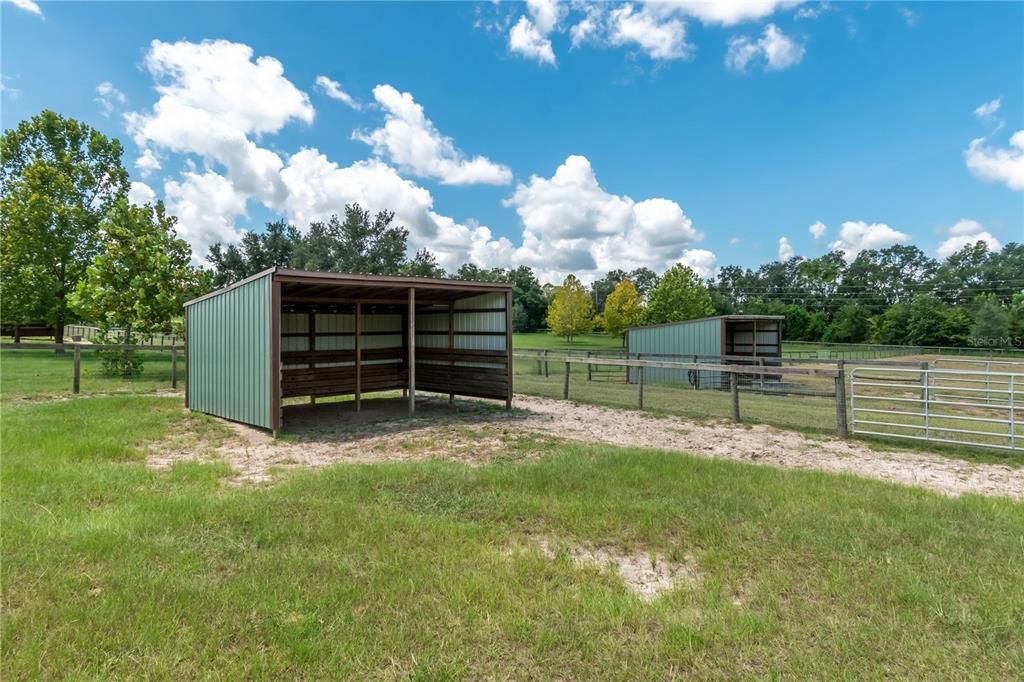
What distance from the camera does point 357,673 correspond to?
7.30 feet

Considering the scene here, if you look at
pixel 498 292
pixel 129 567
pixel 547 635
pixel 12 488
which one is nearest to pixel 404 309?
pixel 498 292

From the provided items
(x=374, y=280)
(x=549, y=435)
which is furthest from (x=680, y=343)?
(x=374, y=280)

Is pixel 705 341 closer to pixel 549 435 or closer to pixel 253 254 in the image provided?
pixel 549 435

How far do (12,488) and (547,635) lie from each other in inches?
190

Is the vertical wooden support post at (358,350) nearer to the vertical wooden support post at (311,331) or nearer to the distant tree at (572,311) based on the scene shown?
the vertical wooden support post at (311,331)

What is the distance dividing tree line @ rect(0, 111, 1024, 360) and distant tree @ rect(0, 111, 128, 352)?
0.18 ft

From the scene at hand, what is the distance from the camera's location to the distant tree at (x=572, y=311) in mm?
48531

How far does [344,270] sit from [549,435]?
39845 millimetres

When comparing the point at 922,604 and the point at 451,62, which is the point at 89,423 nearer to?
the point at 922,604

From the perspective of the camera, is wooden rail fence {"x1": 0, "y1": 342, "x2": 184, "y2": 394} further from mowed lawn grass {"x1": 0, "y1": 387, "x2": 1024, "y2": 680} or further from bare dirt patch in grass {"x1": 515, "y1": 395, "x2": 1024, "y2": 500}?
bare dirt patch in grass {"x1": 515, "y1": 395, "x2": 1024, "y2": 500}

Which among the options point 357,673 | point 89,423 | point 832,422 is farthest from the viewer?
point 832,422

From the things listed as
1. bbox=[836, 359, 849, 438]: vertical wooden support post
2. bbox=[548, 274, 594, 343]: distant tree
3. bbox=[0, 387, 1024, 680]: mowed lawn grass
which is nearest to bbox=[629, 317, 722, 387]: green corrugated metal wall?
bbox=[836, 359, 849, 438]: vertical wooden support post

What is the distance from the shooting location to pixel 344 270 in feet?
144

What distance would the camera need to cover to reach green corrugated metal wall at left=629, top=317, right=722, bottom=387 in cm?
1881
